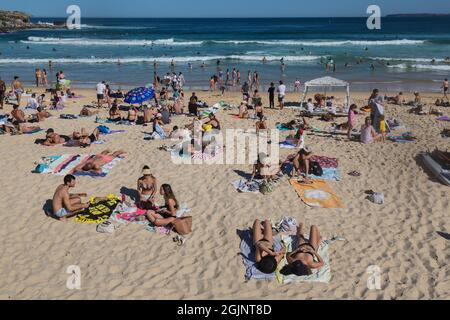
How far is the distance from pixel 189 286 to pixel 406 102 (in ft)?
48.5

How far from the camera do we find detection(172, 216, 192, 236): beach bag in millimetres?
7086

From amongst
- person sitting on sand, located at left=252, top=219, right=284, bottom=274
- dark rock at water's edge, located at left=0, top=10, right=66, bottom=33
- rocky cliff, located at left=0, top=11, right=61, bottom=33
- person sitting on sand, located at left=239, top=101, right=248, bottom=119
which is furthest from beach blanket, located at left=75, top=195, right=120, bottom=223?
dark rock at water's edge, located at left=0, top=10, right=66, bottom=33

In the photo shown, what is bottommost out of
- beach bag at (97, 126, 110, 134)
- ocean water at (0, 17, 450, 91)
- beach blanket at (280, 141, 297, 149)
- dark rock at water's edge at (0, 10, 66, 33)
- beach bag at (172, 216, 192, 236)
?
beach bag at (172, 216, 192, 236)

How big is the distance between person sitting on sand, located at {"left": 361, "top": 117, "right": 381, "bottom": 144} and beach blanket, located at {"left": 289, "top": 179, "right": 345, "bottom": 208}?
11.2ft

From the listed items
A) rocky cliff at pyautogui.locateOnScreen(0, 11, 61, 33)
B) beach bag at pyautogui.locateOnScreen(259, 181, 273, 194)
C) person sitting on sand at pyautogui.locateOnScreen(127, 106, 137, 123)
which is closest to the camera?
beach bag at pyautogui.locateOnScreen(259, 181, 273, 194)

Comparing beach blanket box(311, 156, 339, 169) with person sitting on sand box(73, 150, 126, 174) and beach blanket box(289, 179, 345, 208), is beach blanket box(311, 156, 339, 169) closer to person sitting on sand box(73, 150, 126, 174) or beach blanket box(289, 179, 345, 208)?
beach blanket box(289, 179, 345, 208)

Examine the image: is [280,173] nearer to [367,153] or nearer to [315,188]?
[315,188]

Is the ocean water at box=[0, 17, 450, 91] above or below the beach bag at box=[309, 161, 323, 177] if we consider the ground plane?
above

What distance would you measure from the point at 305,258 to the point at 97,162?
5.65 m

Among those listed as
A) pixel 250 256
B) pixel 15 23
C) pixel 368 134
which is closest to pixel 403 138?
pixel 368 134

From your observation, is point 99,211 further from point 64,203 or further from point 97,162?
point 97,162

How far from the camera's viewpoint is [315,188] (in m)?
8.88

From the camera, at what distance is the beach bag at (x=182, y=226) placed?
23.2 feet
